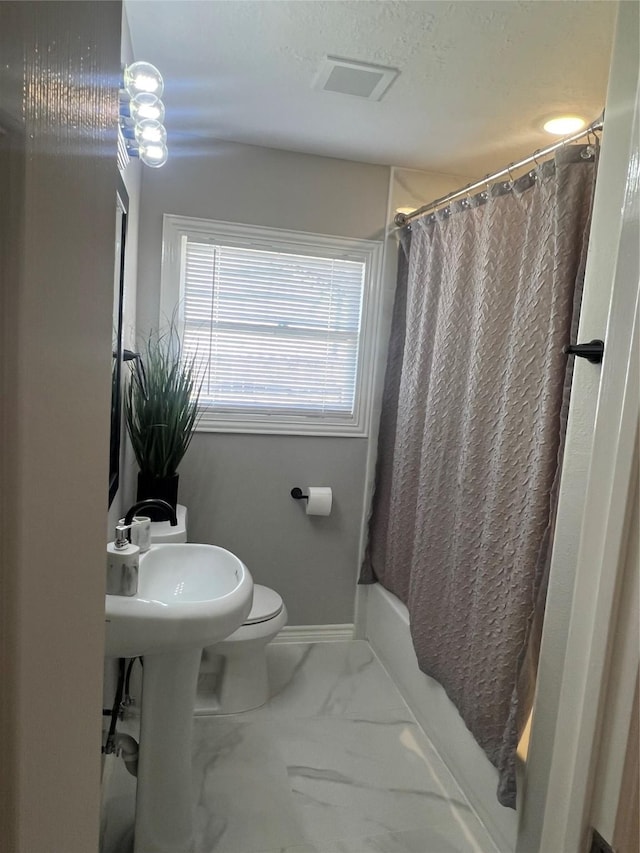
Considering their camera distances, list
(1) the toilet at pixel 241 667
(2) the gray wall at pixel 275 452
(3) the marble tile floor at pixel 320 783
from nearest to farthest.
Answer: (3) the marble tile floor at pixel 320 783 < (1) the toilet at pixel 241 667 < (2) the gray wall at pixel 275 452

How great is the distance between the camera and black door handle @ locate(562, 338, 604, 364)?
1164mm

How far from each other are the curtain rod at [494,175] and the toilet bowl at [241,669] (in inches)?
70.7

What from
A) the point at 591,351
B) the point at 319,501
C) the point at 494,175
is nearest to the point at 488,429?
the point at 591,351

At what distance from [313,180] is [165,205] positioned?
68 centimetres

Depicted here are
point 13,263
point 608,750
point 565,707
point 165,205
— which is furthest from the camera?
point 165,205

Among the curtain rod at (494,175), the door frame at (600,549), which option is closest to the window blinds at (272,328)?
the curtain rod at (494,175)

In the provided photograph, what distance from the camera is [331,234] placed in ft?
8.79

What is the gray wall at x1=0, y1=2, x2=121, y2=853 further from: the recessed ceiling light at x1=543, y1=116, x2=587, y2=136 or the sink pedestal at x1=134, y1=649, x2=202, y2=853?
the recessed ceiling light at x1=543, y1=116, x2=587, y2=136

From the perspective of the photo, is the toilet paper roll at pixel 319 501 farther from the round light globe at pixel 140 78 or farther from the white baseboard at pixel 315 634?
the round light globe at pixel 140 78

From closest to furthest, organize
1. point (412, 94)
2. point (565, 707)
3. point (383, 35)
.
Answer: point (565, 707)
point (383, 35)
point (412, 94)

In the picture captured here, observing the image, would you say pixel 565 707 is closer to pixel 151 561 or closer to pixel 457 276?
pixel 151 561

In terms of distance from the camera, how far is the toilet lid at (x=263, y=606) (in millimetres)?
2234

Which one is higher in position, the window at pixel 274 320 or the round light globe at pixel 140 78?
the round light globe at pixel 140 78

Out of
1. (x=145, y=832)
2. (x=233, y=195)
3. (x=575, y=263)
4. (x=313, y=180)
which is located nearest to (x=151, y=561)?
(x=145, y=832)
